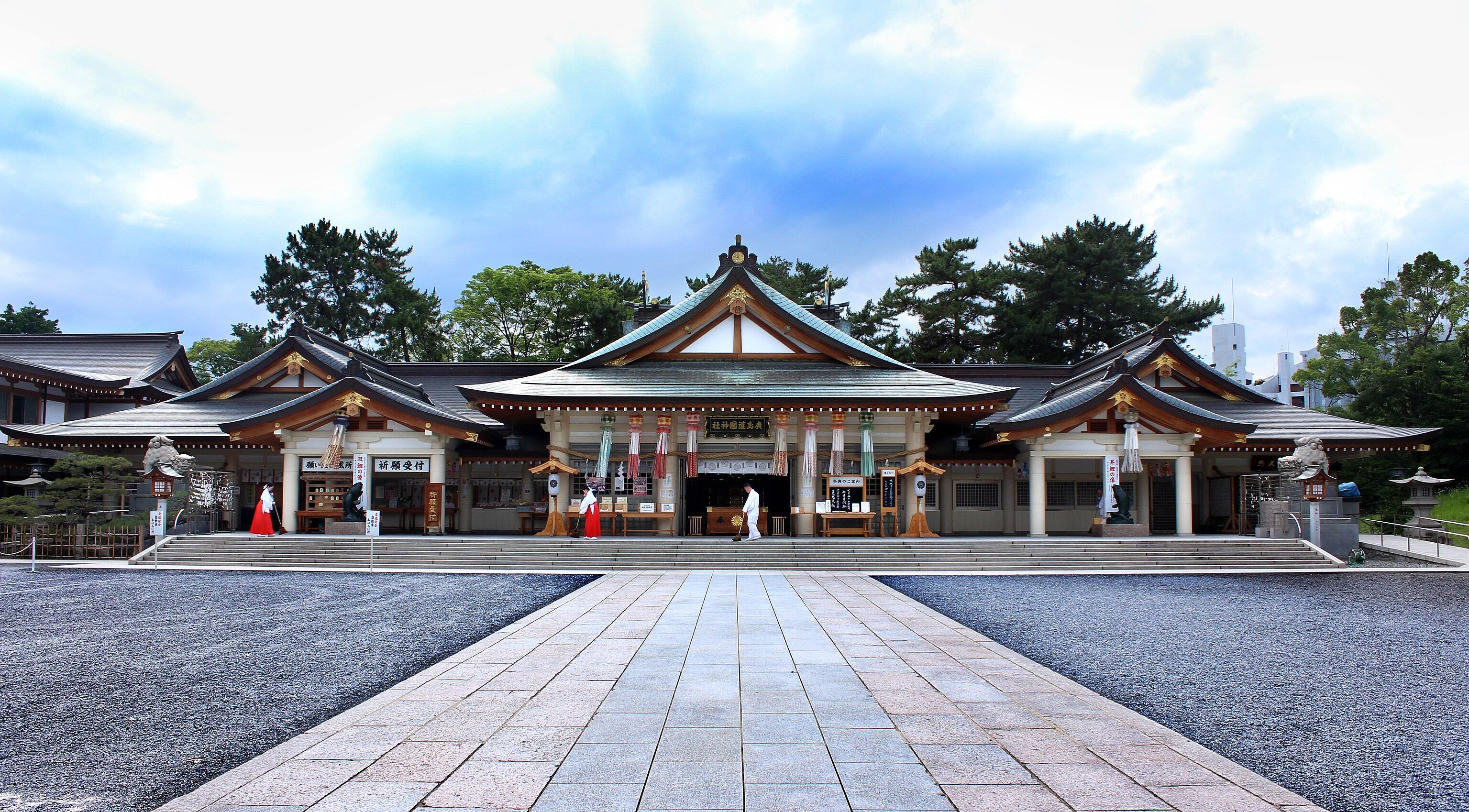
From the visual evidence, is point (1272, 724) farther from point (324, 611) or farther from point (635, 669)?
point (324, 611)

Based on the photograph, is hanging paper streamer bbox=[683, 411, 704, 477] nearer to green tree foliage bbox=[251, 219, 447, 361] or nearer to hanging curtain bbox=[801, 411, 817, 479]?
hanging curtain bbox=[801, 411, 817, 479]

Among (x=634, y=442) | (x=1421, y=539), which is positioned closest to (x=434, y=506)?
(x=634, y=442)

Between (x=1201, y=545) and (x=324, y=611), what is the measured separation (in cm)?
1972

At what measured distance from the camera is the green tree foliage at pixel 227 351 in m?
48.9

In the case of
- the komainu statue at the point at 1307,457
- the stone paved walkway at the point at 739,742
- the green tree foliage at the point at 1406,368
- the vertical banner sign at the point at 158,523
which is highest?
the green tree foliage at the point at 1406,368

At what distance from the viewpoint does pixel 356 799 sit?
441 centimetres

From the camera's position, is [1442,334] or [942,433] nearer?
[942,433]

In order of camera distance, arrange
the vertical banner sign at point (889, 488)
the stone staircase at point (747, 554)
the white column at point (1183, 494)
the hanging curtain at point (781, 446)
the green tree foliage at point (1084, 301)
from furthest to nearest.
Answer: the green tree foliage at point (1084, 301)
the white column at point (1183, 494)
the vertical banner sign at point (889, 488)
the hanging curtain at point (781, 446)
the stone staircase at point (747, 554)

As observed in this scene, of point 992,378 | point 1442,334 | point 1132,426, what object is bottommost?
point 1132,426

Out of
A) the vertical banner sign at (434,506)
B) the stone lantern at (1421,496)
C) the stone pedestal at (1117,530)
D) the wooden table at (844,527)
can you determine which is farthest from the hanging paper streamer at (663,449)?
the stone lantern at (1421,496)

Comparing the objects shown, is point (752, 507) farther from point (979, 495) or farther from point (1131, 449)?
point (1131, 449)

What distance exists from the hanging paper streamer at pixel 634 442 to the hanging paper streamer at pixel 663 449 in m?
0.55

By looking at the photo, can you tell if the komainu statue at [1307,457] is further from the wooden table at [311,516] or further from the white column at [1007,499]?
the wooden table at [311,516]

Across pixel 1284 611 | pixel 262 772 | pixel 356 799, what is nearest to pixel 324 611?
pixel 262 772
